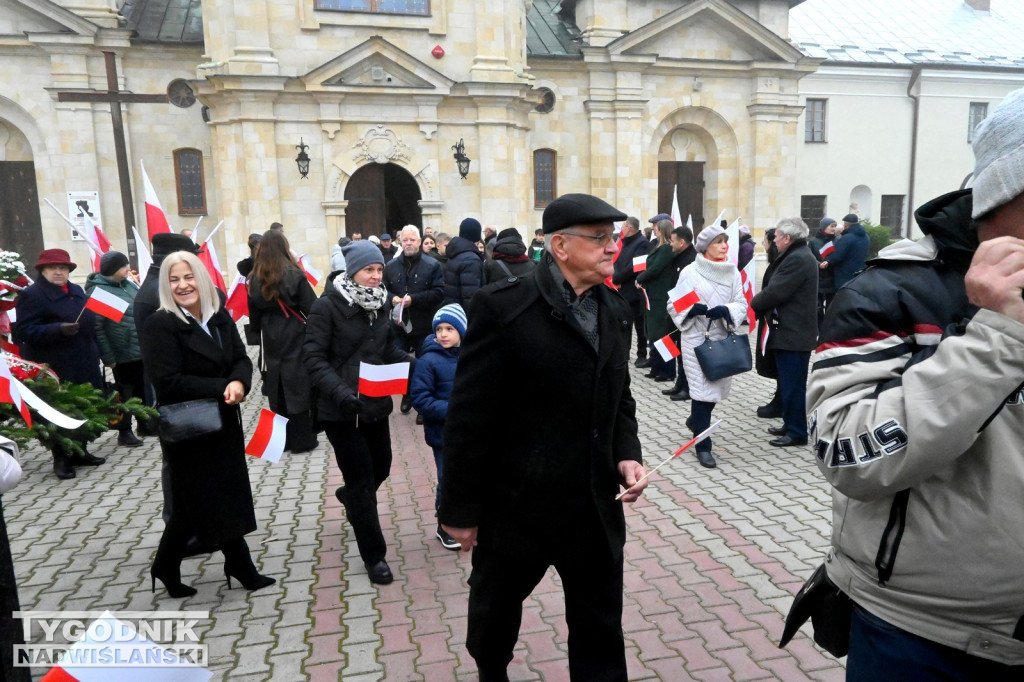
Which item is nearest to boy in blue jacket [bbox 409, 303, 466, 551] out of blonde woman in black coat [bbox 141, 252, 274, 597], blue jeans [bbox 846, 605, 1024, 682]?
blonde woman in black coat [bbox 141, 252, 274, 597]

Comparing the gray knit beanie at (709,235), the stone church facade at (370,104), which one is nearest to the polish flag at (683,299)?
the gray knit beanie at (709,235)

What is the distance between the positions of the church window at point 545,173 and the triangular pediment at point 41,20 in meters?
11.9

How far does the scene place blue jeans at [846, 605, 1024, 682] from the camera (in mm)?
1676

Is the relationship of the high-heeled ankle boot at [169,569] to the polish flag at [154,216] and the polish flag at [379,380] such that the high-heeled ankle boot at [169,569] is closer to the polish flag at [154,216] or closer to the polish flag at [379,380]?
the polish flag at [379,380]

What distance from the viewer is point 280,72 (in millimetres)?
16438

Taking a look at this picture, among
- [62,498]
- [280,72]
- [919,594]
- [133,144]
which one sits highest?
[280,72]

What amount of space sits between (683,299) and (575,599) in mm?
4084

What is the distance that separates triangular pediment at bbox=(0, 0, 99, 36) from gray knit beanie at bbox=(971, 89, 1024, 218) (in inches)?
820

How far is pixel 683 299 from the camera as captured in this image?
20.9ft

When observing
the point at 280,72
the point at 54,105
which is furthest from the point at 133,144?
the point at 280,72

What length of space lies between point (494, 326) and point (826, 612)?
1.37 meters

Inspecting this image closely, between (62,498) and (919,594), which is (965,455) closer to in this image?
(919,594)

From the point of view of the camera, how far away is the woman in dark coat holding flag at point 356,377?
171 inches

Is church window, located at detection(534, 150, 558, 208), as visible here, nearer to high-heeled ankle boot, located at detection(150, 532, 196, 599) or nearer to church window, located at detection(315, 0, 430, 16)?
church window, located at detection(315, 0, 430, 16)
